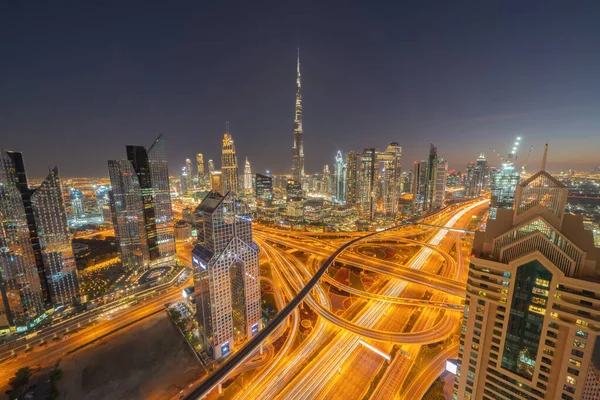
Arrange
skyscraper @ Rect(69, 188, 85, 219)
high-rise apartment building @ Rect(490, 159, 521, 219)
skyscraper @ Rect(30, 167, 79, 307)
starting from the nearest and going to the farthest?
skyscraper @ Rect(30, 167, 79, 307)
high-rise apartment building @ Rect(490, 159, 521, 219)
skyscraper @ Rect(69, 188, 85, 219)

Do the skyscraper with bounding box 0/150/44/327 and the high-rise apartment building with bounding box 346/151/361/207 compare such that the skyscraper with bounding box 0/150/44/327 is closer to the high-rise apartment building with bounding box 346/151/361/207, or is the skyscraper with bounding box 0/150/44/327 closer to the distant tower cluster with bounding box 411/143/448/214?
the high-rise apartment building with bounding box 346/151/361/207

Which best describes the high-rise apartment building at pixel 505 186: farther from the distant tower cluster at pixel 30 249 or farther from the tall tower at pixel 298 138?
the distant tower cluster at pixel 30 249

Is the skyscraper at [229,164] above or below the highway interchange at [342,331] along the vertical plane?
above

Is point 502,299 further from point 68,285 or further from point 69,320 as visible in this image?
point 68,285

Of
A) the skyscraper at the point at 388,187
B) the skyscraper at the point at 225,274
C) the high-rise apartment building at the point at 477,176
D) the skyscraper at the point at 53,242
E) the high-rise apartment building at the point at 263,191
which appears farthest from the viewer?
the high-rise apartment building at the point at 477,176

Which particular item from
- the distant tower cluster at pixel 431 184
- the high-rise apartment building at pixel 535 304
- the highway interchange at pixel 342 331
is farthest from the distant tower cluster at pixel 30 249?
the distant tower cluster at pixel 431 184

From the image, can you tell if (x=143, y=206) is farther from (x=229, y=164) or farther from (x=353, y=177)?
(x=353, y=177)

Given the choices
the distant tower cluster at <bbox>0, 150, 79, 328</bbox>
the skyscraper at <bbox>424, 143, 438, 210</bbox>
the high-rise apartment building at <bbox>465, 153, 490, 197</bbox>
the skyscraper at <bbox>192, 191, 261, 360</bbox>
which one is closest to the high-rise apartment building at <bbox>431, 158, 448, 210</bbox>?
the skyscraper at <bbox>424, 143, 438, 210</bbox>
